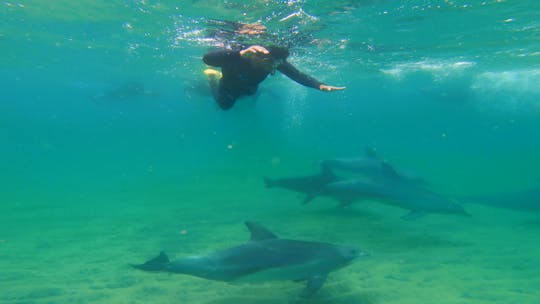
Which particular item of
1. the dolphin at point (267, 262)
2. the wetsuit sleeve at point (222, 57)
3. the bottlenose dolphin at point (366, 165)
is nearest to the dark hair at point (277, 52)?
the wetsuit sleeve at point (222, 57)

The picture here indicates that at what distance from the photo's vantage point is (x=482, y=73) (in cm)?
3572

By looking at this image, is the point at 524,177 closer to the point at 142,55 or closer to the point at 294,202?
the point at 294,202

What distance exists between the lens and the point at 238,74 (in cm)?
821

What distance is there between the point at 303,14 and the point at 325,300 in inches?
454

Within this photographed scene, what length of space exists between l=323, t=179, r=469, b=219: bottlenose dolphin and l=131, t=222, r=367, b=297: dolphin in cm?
560

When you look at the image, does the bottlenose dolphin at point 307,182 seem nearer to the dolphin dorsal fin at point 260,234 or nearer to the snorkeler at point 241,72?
the snorkeler at point 241,72

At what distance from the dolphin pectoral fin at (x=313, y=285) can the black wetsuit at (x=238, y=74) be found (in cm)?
391

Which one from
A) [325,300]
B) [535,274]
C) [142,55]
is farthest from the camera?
[142,55]

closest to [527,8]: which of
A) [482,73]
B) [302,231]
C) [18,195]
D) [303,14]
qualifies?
[303,14]

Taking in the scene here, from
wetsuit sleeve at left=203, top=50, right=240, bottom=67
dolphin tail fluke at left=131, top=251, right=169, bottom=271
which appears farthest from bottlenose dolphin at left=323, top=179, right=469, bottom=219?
dolphin tail fluke at left=131, top=251, right=169, bottom=271

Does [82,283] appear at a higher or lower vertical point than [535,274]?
higher

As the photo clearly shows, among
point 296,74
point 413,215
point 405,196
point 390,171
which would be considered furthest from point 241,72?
point 390,171

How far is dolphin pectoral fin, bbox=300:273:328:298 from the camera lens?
6.26 metres

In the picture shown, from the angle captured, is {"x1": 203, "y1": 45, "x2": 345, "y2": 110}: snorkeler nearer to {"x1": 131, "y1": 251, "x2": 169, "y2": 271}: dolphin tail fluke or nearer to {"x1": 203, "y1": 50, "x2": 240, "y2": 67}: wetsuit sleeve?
{"x1": 203, "y1": 50, "x2": 240, "y2": 67}: wetsuit sleeve
